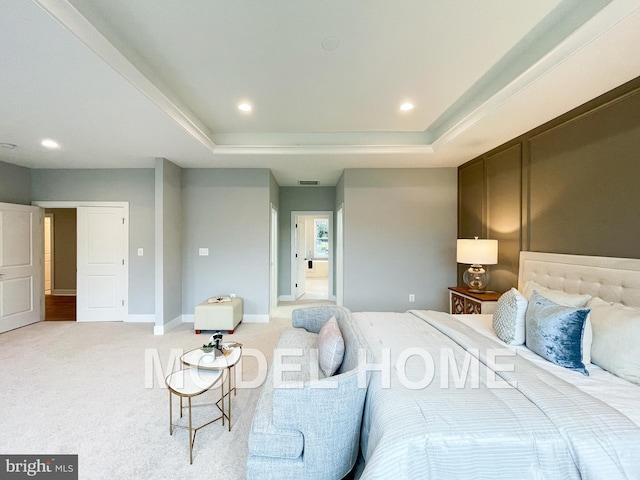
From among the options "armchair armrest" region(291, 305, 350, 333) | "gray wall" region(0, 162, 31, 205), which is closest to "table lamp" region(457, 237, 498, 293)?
"armchair armrest" region(291, 305, 350, 333)

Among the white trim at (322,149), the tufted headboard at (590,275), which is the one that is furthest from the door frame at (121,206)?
the tufted headboard at (590,275)

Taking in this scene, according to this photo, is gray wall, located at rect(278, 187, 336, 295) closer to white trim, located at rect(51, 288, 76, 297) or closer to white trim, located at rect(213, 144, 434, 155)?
white trim, located at rect(213, 144, 434, 155)

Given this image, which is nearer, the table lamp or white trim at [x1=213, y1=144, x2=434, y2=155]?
the table lamp

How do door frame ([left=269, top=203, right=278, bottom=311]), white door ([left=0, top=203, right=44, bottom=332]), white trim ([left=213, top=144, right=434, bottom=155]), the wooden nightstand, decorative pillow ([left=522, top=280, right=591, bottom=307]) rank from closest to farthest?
decorative pillow ([left=522, top=280, right=591, bottom=307]) < the wooden nightstand < white trim ([left=213, top=144, right=434, bottom=155]) < white door ([left=0, top=203, right=44, bottom=332]) < door frame ([left=269, top=203, right=278, bottom=311])

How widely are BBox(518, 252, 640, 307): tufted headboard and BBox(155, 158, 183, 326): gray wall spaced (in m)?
4.62

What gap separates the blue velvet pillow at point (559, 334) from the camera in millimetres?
1672

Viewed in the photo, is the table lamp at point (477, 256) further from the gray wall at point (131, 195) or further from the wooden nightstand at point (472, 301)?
the gray wall at point (131, 195)

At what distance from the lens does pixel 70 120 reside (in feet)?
9.07

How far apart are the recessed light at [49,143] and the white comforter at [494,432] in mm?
4449

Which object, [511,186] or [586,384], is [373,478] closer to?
[586,384]

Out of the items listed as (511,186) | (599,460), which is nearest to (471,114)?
(511,186)

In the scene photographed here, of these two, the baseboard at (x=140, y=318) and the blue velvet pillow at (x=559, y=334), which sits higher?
the blue velvet pillow at (x=559, y=334)

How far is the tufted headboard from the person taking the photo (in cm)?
191

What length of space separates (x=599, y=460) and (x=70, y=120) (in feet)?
14.6
